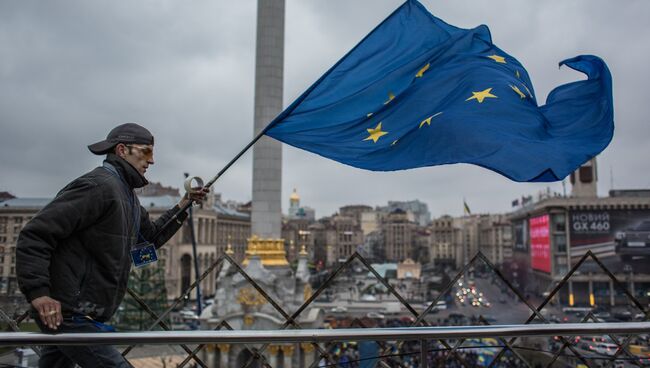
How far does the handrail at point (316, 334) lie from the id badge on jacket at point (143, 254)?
1165 millimetres

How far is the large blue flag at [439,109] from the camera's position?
459 centimetres

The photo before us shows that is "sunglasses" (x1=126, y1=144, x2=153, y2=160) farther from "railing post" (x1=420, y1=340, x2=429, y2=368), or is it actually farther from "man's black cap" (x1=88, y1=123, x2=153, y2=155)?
"railing post" (x1=420, y1=340, x2=429, y2=368)

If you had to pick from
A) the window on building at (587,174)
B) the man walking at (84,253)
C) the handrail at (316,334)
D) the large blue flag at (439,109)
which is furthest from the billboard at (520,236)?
the man walking at (84,253)

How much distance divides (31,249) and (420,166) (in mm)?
3210

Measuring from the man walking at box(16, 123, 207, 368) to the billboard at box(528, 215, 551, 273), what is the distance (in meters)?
67.9

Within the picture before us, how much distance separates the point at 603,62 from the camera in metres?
5.01

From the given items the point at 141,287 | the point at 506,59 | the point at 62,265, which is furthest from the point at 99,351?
the point at 141,287

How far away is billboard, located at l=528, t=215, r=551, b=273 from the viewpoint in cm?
6406

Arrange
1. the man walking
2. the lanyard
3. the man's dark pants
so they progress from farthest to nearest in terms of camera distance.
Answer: the lanyard, the man's dark pants, the man walking

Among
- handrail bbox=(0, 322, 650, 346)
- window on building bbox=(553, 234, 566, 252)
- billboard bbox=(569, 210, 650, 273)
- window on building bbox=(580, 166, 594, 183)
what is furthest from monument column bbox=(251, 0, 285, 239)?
window on building bbox=(580, 166, 594, 183)

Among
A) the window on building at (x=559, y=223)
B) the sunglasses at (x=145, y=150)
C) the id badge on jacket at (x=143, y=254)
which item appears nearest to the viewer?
the sunglasses at (x=145, y=150)

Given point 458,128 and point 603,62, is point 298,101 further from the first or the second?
point 603,62

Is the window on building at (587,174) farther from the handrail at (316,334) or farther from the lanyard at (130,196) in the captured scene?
the lanyard at (130,196)

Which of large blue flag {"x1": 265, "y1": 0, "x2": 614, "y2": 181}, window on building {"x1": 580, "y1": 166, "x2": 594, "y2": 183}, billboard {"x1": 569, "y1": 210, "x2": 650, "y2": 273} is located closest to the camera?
large blue flag {"x1": 265, "y1": 0, "x2": 614, "y2": 181}
